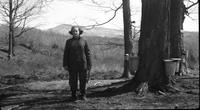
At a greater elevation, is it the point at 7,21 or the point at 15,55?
the point at 7,21

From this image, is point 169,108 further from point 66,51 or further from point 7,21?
point 7,21

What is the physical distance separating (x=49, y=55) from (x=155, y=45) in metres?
22.2

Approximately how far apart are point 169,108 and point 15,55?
21542mm

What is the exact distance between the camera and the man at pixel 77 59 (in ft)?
29.8

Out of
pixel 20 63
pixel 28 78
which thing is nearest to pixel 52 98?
pixel 28 78

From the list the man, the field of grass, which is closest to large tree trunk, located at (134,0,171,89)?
the man

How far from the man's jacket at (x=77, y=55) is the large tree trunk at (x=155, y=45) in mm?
1740

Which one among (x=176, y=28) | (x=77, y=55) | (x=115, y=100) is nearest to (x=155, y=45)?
(x=115, y=100)

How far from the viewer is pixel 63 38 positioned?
41938 mm

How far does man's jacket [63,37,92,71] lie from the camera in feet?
29.8

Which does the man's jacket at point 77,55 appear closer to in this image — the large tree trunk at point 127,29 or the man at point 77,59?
the man at point 77,59

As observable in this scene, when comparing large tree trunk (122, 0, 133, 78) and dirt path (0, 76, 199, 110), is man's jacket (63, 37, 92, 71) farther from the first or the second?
large tree trunk (122, 0, 133, 78)

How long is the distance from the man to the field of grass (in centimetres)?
856

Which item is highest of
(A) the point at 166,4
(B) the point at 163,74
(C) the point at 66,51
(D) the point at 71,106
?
(A) the point at 166,4
